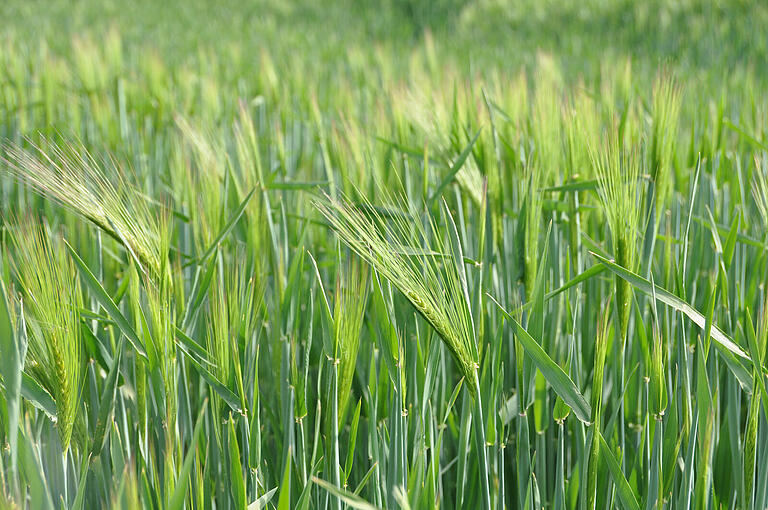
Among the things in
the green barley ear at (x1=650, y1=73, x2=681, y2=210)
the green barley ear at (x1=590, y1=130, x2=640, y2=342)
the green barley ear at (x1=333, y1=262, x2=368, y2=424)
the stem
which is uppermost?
the green barley ear at (x1=650, y1=73, x2=681, y2=210)

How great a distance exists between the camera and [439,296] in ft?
1.78

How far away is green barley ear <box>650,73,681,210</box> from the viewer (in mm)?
766

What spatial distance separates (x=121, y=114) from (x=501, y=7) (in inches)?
168

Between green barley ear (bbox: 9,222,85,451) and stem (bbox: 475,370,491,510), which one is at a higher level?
green barley ear (bbox: 9,222,85,451)

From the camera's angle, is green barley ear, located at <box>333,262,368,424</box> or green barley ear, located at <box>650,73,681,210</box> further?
green barley ear, located at <box>650,73,681,210</box>

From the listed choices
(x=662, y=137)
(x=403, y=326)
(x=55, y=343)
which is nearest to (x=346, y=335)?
(x=403, y=326)

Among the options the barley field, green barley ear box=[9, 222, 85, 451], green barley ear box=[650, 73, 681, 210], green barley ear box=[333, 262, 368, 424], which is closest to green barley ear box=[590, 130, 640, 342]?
the barley field

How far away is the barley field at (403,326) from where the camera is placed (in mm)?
551

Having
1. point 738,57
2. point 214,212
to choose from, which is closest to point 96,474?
point 214,212

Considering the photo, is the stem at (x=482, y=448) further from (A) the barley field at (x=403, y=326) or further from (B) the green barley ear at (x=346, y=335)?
(B) the green barley ear at (x=346, y=335)

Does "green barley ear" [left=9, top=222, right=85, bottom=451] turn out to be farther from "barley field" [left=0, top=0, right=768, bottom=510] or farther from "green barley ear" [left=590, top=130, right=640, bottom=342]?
"green barley ear" [left=590, top=130, right=640, bottom=342]

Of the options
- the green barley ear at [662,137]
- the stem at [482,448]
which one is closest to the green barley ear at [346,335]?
the stem at [482,448]

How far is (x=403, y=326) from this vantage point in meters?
0.68

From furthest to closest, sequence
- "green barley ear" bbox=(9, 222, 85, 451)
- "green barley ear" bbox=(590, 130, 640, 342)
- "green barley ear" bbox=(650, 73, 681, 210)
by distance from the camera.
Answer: "green barley ear" bbox=(650, 73, 681, 210)
"green barley ear" bbox=(590, 130, 640, 342)
"green barley ear" bbox=(9, 222, 85, 451)
